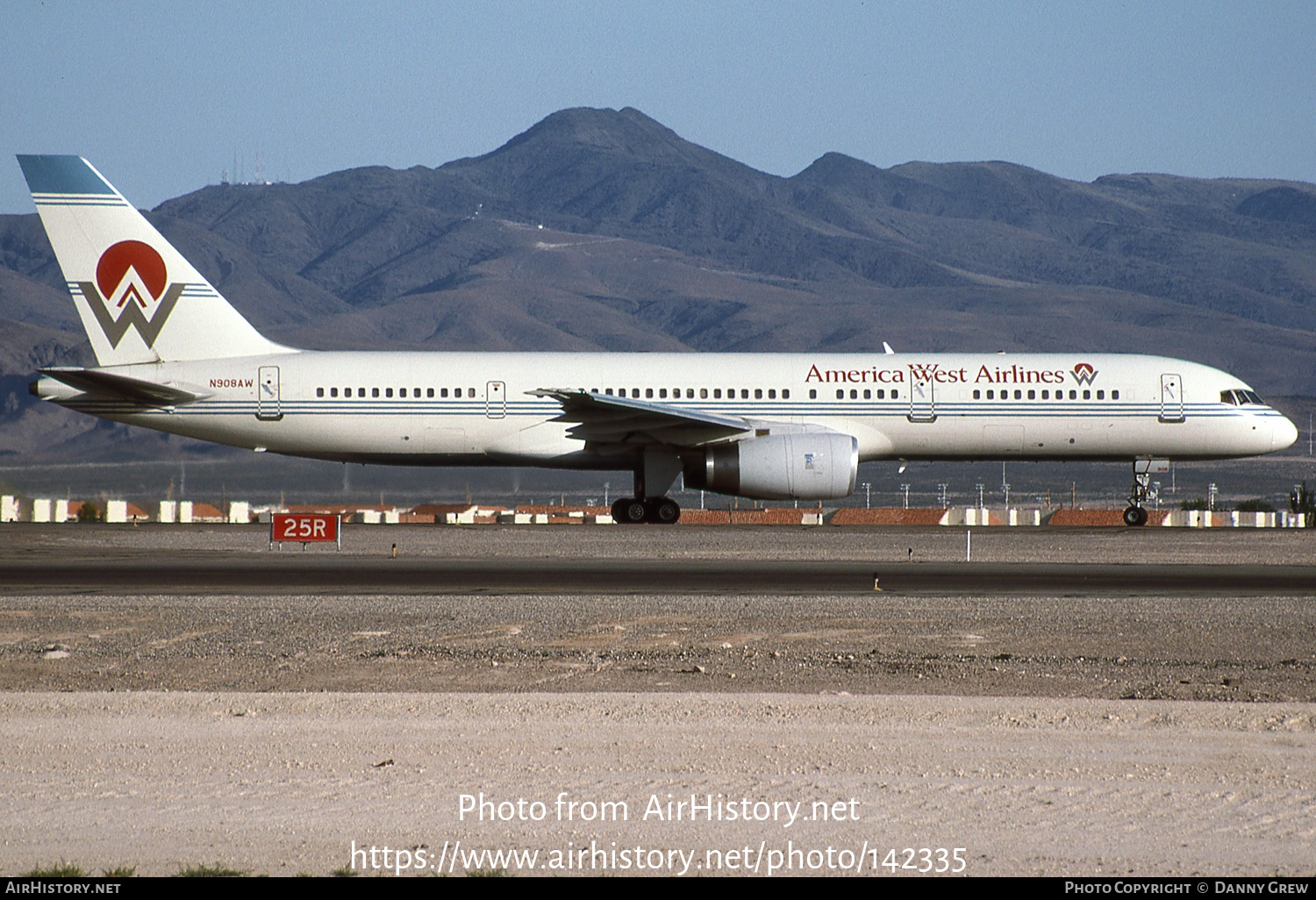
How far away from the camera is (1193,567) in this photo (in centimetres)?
2086

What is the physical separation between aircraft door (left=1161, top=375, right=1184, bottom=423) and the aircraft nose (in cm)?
236

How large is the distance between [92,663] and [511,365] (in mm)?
19595

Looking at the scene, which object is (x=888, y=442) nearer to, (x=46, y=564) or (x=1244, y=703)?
(x=46, y=564)

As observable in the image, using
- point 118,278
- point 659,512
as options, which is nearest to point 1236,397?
point 659,512

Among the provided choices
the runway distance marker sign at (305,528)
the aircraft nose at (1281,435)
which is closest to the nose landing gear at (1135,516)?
the aircraft nose at (1281,435)

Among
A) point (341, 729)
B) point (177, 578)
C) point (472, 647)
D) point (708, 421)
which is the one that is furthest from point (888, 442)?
point (341, 729)

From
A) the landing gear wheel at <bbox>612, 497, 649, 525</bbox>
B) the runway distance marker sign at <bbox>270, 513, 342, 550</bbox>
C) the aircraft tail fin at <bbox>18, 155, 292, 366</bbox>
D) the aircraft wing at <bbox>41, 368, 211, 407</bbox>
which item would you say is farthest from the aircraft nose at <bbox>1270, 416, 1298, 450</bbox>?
Answer: the aircraft wing at <bbox>41, 368, 211, 407</bbox>

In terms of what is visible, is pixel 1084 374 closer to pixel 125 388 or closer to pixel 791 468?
pixel 791 468

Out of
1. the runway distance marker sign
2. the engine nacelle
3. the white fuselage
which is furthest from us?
the white fuselage

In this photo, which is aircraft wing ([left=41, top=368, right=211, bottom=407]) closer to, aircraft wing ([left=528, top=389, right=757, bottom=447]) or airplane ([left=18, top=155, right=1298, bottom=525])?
airplane ([left=18, top=155, right=1298, bottom=525])

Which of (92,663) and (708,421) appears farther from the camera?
(708,421)

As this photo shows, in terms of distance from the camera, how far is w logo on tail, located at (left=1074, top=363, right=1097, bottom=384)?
101ft

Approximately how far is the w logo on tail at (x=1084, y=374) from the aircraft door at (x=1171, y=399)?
1.53 metres

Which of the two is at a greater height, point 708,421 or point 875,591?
point 708,421
